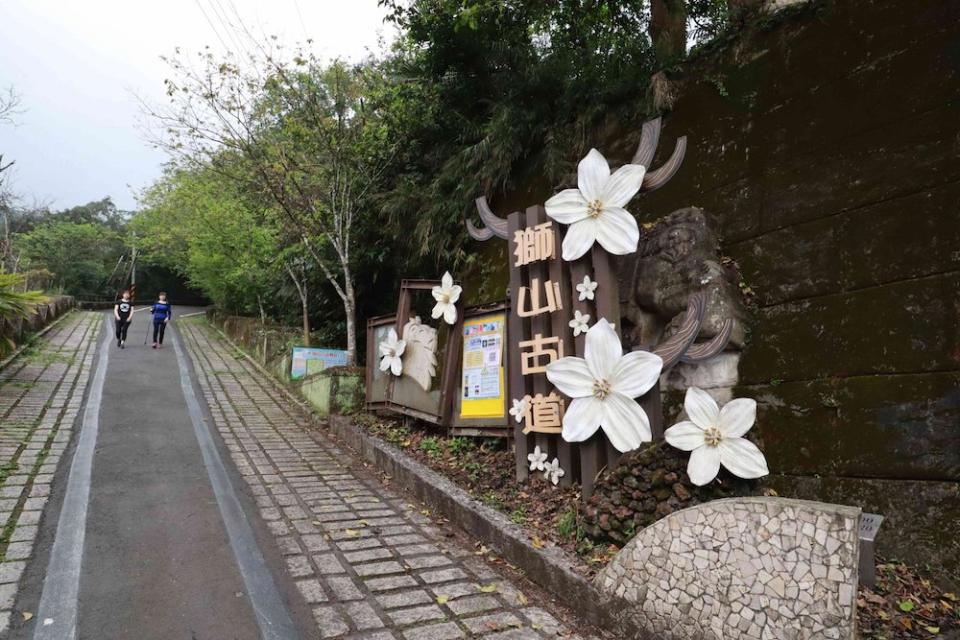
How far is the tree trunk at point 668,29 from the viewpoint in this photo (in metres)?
6.68

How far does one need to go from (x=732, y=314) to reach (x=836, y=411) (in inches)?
45.5

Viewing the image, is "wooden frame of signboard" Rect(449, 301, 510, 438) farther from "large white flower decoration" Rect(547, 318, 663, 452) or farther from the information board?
the information board

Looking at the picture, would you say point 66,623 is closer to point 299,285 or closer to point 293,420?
point 293,420

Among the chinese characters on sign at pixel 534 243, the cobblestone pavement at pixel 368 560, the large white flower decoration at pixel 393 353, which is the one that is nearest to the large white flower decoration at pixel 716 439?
Answer: the cobblestone pavement at pixel 368 560

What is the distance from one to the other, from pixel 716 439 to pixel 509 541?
69.6 inches

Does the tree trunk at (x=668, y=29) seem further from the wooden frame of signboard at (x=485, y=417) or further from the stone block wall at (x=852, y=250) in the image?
the wooden frame of signboard at (x=485, y=417)

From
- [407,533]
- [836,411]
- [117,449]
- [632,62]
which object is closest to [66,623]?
[407,533]

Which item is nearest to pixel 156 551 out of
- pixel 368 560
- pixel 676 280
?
pixel 368 560

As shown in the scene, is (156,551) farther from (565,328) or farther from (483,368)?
(565,328)

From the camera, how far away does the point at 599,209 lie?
479cm

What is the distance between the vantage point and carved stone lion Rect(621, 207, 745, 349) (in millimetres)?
5086

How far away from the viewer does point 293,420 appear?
32.4 ft

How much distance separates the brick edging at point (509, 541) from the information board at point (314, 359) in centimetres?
471

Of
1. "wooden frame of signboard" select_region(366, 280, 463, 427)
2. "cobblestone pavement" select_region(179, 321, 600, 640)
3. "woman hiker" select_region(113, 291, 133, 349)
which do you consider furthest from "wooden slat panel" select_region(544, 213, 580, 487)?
"woman hiker" select_region(113, 291, 133, 349)
